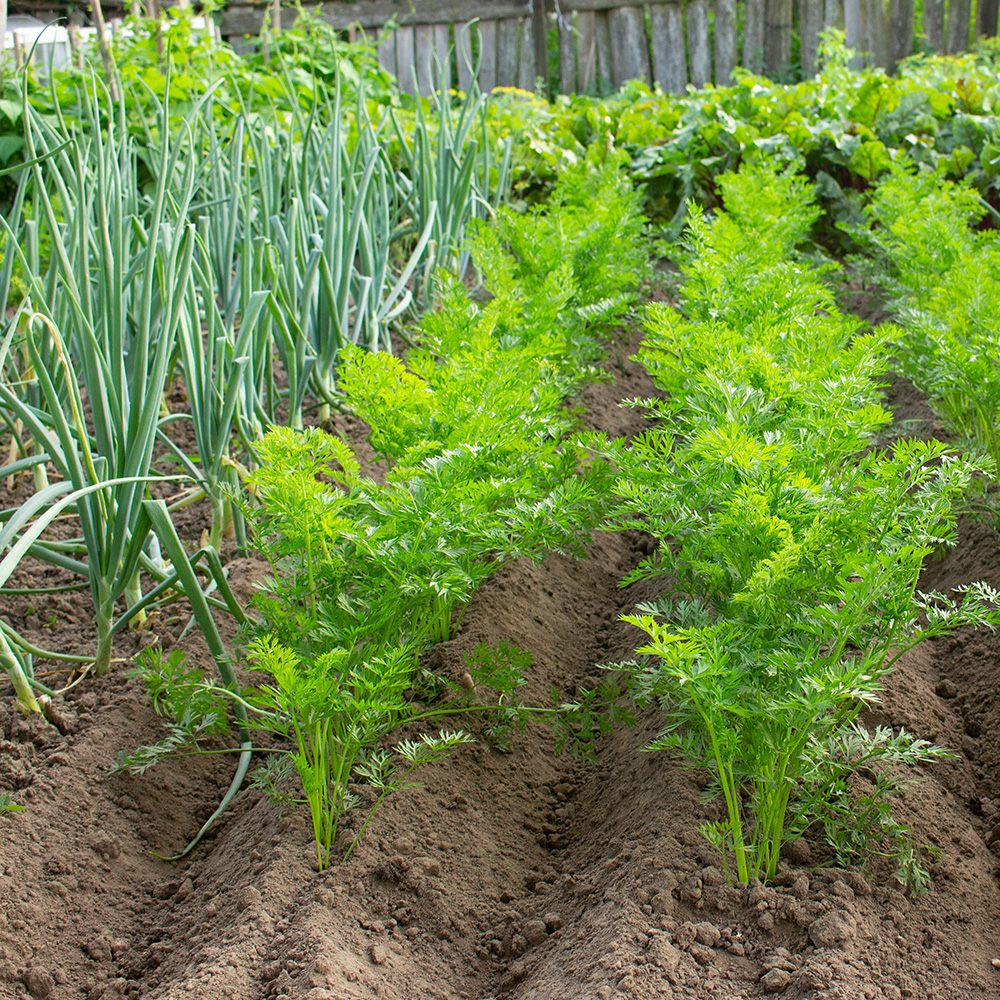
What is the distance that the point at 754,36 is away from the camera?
9383mm

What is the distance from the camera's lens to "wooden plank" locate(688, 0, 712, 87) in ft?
30.6

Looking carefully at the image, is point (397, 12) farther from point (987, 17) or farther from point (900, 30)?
point (987, 17)

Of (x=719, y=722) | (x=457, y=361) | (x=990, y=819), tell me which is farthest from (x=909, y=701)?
(x=457, y=361)

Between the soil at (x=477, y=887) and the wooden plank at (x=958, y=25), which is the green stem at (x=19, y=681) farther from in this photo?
the wooden plank at (x=958, y=25)

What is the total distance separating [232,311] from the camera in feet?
8.03

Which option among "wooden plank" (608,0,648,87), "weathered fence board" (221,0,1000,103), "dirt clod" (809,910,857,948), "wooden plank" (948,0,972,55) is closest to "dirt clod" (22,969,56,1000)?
"dirt clod" (809,910,857,948)

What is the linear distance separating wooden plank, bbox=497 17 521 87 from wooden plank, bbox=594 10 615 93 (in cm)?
81

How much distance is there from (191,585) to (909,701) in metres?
1.46

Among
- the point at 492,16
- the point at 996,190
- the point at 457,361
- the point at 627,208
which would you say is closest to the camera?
the point at 457,361

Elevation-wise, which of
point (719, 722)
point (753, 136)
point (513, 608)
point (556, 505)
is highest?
point (753, 136)

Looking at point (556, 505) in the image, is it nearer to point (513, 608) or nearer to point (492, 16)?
point (513, 608)

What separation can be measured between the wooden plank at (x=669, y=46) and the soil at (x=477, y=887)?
8.87 m

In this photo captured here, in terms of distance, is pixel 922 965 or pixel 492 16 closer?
pixel 922 965

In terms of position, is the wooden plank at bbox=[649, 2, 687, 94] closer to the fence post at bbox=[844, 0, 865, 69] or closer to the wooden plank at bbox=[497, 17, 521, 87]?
the wooden plank at bbox=[497, 17, 521, 87]
